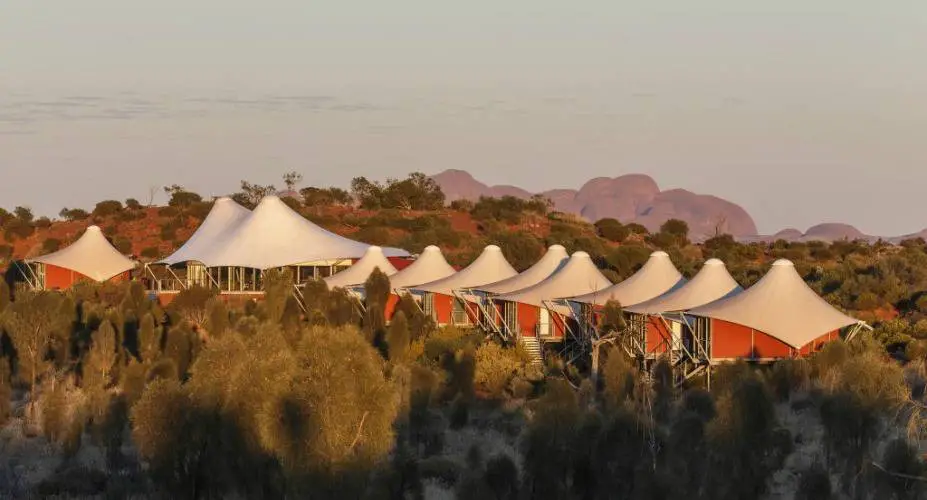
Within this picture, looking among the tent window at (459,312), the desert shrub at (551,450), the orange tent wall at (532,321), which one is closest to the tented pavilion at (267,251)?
the tent window at (459,312)

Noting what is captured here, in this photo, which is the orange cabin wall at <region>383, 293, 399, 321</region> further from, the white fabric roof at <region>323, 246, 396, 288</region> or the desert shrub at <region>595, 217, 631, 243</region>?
the desert shrub at <region>595, 217, 631, 243</region>

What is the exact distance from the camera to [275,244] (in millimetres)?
52625

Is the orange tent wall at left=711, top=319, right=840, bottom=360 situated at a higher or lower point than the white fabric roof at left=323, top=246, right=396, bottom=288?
lower

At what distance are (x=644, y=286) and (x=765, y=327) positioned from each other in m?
5.22

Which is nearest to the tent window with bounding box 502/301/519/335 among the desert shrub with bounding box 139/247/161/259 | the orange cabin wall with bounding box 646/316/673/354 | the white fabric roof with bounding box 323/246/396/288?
the orange cabin wall with bounding box 646/316/673/354

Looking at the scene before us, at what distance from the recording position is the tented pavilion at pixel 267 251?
168 ft

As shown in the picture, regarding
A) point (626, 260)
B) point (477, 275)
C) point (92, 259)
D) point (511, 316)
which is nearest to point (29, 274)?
point (92, 259)

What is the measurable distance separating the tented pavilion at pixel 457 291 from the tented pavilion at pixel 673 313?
765cm

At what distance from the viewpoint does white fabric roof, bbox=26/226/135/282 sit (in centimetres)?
5553

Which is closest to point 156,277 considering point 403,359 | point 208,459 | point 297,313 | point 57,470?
point 297,313

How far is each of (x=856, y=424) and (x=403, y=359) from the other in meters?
13.3

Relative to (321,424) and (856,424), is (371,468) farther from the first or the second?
(856,424)

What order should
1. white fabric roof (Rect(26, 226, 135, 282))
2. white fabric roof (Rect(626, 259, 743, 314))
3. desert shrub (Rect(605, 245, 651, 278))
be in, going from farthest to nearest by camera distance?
white fabric roof (Rect(26, 226, 135, 282)) → desert shrub (Rect(605, 245, 651, 278)) → white fabric roof (Rect(626, 259, 743, 314))

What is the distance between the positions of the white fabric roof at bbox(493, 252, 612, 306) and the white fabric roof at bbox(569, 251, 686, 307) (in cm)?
116
